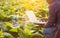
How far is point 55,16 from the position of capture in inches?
63.9

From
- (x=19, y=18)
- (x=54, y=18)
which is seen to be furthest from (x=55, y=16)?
(x=19, y=18)

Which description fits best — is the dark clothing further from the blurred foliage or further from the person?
the blurred foliage

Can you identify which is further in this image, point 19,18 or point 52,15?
point 19,18

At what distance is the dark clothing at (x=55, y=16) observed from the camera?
160 centimetres

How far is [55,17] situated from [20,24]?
233 cm

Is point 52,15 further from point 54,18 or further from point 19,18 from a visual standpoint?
point 19,18

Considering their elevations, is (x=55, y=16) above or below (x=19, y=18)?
below

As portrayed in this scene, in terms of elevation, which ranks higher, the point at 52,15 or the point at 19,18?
the point at 19,18

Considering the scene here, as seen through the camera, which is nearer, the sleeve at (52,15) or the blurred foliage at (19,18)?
the sleeve at (52,15)

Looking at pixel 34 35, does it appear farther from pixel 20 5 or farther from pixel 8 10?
pixel 20 5

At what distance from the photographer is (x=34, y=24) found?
3891mm

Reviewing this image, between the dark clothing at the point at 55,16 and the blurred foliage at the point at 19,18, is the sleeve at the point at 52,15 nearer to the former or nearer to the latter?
the dark clothing at the point at 55,16

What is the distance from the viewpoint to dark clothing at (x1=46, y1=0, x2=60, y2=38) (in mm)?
1604

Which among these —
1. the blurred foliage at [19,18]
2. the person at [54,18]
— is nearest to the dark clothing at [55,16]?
the person at [54,18]
